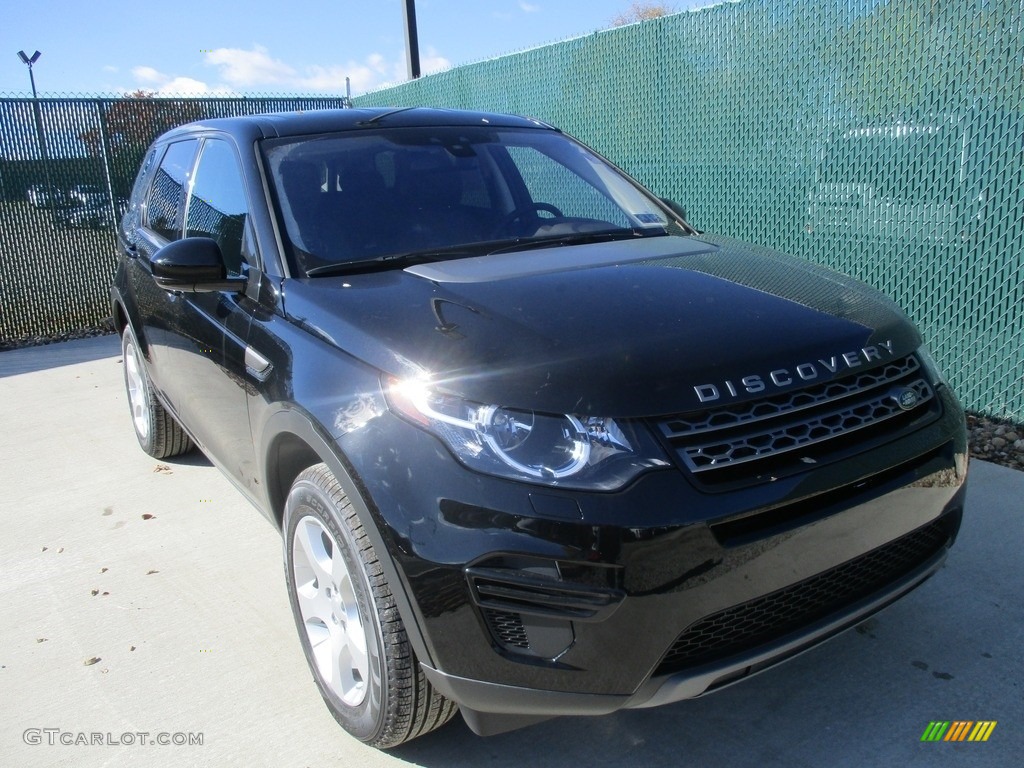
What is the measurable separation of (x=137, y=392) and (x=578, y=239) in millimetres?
3190

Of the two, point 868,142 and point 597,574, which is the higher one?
point 868,142

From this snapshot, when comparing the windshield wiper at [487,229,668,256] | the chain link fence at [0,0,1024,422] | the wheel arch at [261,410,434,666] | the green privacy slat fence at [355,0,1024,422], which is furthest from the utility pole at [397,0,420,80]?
the wheel arch at [261,410,434,666]

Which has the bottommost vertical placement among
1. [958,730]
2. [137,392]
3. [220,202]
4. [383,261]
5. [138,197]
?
[958,730]

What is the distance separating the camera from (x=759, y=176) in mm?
5855

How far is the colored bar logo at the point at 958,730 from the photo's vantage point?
2412 mm

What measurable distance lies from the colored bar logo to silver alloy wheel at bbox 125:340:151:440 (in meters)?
4.08

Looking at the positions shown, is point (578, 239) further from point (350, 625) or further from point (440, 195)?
point (350, 625)

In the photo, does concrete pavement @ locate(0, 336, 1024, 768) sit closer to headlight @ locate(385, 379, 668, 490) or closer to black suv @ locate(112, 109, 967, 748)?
black suv @ locate(112, 109, 967, 748)

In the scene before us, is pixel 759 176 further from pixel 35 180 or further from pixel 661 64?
pixel 35 180

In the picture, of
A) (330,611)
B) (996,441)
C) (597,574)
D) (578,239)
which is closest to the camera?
(597,574)

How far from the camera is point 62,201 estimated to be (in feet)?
30.7

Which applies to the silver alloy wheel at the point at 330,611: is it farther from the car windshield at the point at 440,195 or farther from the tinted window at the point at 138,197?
the tinted window at the point at 138,197

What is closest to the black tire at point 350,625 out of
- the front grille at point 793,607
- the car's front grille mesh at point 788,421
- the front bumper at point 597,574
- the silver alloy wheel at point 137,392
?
the front bumper at point 597,574

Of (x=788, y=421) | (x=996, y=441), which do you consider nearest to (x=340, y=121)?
(x=788, y=421)
